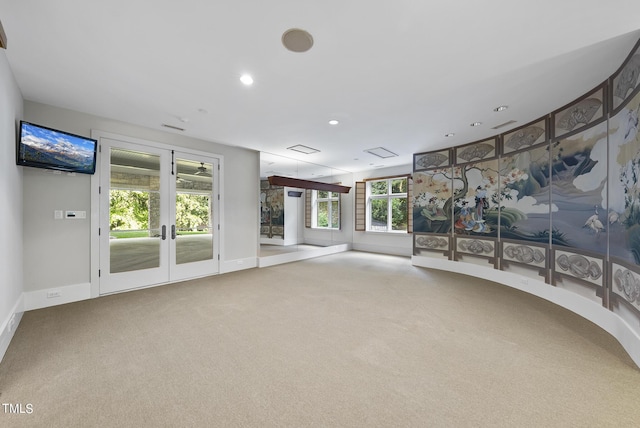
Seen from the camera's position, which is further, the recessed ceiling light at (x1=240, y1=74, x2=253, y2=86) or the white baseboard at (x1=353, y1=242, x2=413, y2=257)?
the white baseboard at (x1=353, y1=242, x2=413, y2=257)

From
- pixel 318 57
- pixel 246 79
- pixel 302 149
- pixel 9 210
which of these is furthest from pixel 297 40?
pixel 302 149

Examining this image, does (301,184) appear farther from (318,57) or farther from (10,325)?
(10,325)

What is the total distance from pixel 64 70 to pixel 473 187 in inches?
264

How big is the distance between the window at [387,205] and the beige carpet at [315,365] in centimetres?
440

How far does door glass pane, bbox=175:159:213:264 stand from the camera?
189 inches

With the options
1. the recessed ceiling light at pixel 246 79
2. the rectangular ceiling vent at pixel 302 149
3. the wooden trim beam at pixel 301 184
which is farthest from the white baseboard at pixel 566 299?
the recessed ceiling light at pixel 246 79

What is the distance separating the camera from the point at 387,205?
8.30m

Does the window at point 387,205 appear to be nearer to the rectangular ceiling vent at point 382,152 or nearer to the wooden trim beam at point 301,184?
the wooden trim beam at point 301,184

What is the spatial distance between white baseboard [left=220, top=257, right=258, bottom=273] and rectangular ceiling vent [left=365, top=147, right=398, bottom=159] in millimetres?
3798

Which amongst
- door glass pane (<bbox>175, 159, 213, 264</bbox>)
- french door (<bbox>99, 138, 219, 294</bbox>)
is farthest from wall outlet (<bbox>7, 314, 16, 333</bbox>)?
door glass pane (<bbox>175, 159, 213, 264</bbox>)

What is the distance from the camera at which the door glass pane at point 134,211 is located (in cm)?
408

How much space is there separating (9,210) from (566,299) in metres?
6.88

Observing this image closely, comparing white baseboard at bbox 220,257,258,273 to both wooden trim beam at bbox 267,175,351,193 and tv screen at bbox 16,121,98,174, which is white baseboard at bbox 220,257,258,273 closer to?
wooden trim beam at bbox 267,175,351,193

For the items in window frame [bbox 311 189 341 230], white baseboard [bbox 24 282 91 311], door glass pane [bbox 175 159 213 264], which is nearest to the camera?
white baseboard [bbox 24 282 91 311]
